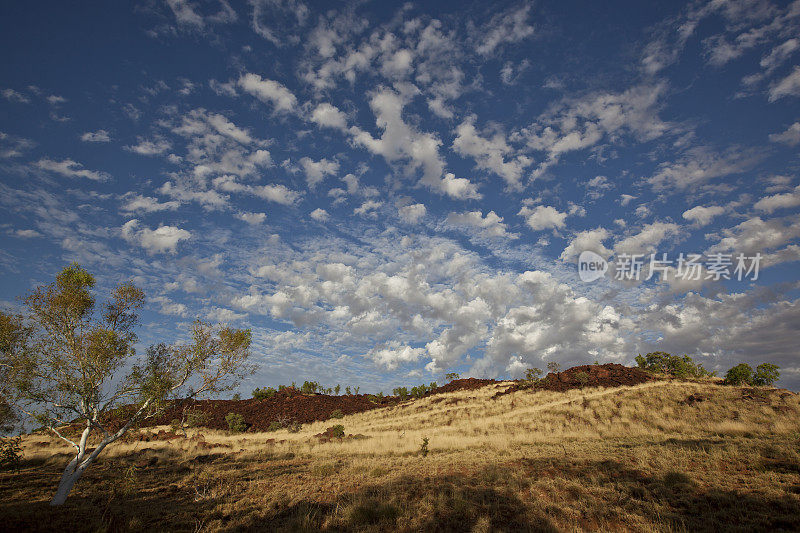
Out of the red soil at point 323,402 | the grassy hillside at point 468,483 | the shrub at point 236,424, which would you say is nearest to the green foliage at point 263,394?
the red soil at point 323,402

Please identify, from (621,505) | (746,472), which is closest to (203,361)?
(621,505)

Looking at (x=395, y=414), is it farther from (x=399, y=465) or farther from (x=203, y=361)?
(x=203, y=361)

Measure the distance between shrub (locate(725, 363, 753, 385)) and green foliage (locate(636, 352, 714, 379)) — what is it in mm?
4888

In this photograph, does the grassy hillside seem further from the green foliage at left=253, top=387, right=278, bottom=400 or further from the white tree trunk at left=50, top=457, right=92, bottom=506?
the green foliage at left=253, top=387, right=278, bottom=400

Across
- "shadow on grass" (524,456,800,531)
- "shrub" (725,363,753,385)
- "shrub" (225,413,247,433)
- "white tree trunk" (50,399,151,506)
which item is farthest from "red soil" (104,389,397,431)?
"shrub" (725,363,753,385)

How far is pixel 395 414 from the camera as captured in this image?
42.4 metres

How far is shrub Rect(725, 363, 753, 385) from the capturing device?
33.7 meters

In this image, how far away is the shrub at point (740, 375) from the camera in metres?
33.7

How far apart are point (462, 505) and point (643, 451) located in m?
8.77

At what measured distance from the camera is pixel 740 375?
112ft

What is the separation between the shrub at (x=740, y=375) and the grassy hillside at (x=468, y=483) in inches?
416

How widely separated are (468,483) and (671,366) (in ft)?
160

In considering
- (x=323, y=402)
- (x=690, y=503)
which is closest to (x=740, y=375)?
(x=690, y=503)

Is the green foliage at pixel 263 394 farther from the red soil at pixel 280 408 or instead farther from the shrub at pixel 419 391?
the shrub at pixel 419 391
